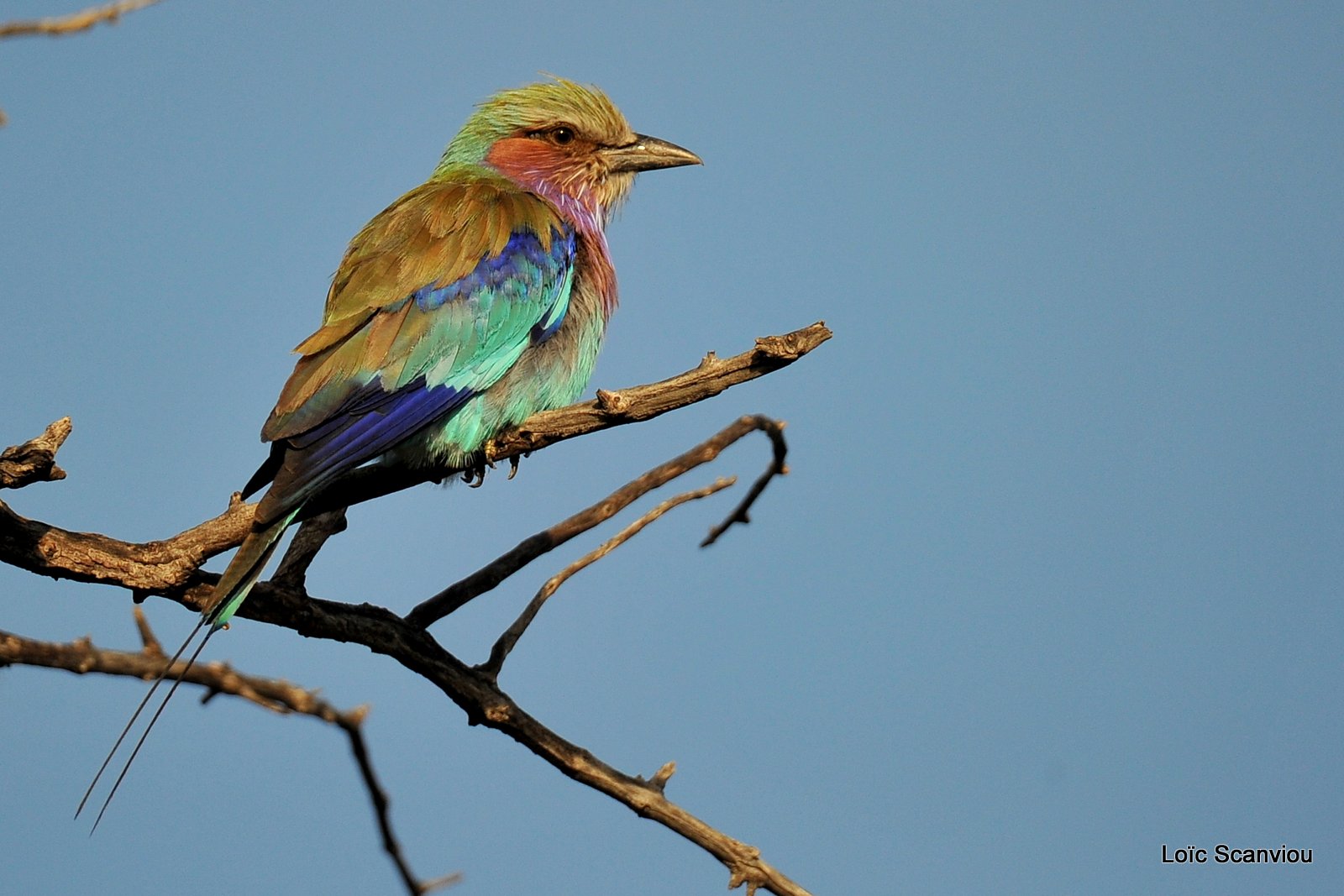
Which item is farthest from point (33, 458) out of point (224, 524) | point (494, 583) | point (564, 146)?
point (564, 146)

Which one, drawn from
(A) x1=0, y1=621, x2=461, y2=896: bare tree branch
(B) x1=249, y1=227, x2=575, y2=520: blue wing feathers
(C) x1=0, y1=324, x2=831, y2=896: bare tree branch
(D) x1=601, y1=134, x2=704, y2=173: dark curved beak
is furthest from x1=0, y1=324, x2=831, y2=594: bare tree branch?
(D) x1=601, y1=134, x2=704, y2=173: dark curved beak

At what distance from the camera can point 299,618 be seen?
14.5ft

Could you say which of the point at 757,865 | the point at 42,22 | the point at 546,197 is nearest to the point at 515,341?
the point at 546,197

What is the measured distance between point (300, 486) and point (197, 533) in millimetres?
358

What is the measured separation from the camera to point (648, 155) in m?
6.82

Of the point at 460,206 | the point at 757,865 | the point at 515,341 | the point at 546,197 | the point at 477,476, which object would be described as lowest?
the point at 757,865

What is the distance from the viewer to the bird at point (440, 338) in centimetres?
471

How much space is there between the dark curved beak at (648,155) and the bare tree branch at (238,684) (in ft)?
15.8

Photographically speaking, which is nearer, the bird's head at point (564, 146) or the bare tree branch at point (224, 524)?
the bare tree branch at point (224, 524)

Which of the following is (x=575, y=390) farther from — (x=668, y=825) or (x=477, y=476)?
(x=668, y=825)

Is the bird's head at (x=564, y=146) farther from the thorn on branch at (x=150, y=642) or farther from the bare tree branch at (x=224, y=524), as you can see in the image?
the thorn on branch at (x=150, y=642)

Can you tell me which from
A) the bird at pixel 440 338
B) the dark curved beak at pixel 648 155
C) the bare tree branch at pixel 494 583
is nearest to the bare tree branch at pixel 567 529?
the bare tree branch at pixel 494 583

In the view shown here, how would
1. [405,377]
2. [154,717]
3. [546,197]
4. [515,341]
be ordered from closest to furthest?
[154,717] < [405,377] < [515,341] < [546,197]

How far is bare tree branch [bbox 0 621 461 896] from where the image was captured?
1.86m
